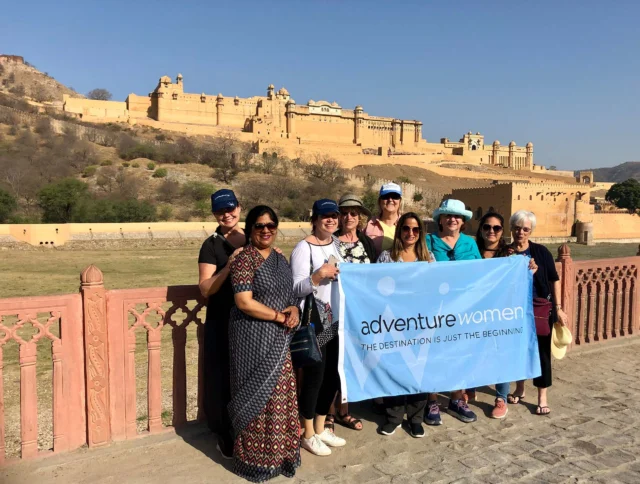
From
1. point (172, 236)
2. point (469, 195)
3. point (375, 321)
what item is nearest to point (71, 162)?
point (172, 236)

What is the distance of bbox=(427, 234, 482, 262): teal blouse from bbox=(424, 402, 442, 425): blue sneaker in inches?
47.7

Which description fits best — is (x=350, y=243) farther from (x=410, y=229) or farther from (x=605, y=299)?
(x=605, y=299)

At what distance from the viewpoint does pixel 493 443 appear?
12.0ft

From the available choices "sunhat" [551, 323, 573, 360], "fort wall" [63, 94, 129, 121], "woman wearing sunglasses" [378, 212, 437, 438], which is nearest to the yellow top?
"woman wearing sunglasses" [378, 212, 437, 438]

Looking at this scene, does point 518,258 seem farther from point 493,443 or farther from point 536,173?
point 536,173

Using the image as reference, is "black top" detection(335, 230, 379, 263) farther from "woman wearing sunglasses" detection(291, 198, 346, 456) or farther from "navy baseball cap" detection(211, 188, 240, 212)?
"navy baseball cap" detection(211, 188, 240, 212)

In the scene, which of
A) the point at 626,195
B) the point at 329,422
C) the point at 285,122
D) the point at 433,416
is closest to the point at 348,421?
the point at 329,422

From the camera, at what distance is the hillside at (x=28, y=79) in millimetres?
89500

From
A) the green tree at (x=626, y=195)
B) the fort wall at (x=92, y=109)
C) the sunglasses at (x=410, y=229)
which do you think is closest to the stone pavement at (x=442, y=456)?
the sunglasses at (x=410, y=229)

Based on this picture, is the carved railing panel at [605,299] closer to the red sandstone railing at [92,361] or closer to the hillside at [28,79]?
the red sandstone railing at [92,361]

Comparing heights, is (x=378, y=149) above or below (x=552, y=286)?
above

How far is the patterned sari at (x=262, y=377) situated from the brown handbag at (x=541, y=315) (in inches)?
94.2

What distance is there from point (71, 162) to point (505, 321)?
4467 centimetres

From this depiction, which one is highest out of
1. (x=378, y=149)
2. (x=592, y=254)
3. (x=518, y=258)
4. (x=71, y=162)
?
(x=378, y=149)
